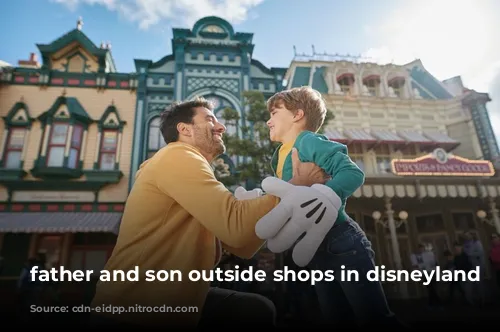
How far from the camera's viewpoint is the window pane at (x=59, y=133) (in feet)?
37.7

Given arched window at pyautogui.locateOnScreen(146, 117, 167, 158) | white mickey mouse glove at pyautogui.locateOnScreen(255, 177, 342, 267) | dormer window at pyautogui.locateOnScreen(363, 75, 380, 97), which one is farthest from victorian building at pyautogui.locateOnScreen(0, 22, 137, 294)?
dormer window at pyautogui.locateOnScreen(363, 75, 380, 97)

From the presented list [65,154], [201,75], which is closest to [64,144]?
[65,154]

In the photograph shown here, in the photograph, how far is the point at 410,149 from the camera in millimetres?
13688

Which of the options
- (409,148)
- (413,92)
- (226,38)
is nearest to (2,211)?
(226,38)

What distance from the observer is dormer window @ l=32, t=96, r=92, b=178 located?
10898 millimetres

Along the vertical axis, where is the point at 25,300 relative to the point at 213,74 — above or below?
below

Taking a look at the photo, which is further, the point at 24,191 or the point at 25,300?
the point at 24,191

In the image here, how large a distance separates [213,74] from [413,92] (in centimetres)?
1018

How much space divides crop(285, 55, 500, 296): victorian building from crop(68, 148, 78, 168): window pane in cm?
1006

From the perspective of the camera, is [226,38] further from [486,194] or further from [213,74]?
[486,194]

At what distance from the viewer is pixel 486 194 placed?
10.3 m

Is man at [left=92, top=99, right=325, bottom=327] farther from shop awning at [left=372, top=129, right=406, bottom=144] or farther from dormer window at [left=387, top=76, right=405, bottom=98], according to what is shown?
dormer window at [left=387, top=76, right=405, bottom=98]

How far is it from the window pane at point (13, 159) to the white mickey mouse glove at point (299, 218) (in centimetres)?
1282

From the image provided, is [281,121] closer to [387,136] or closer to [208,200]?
[208,200]
